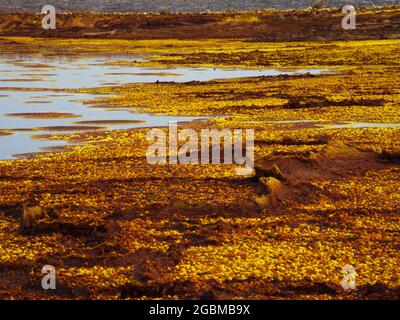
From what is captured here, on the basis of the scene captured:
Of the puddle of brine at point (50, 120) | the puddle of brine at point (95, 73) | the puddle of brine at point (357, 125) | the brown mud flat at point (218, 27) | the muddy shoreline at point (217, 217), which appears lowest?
the muddy shoreline at point (217, 217)

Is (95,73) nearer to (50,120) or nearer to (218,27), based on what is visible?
(50,120)

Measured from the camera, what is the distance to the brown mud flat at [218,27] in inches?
2397

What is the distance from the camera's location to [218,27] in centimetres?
7294

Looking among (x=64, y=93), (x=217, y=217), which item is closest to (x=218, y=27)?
(x=64, y=93)

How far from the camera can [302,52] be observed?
46.6 metres

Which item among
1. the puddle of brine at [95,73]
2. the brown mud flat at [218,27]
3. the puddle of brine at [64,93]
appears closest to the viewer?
the puddle of brine at [64,93]

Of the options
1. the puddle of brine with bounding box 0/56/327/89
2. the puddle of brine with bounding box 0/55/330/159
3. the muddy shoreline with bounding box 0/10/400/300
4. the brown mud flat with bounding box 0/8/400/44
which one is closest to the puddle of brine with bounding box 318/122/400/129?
the muddy shoreline with bounding box 0/10/400/300

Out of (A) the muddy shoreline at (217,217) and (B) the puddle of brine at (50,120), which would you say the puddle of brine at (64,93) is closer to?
(B) the puddle of brine at (50,120)

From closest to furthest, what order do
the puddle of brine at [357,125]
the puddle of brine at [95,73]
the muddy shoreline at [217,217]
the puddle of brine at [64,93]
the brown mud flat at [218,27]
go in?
the muddy shoreline at [217,217]
the puddle of brine at [357,125]
the puddle of brine at [64,93]
the puddle of brine at [95,73]
the brown mud flat at [218,27]

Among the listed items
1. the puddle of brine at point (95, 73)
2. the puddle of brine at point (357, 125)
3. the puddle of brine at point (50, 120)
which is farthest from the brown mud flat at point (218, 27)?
the puddle of brine at point (357, 125)

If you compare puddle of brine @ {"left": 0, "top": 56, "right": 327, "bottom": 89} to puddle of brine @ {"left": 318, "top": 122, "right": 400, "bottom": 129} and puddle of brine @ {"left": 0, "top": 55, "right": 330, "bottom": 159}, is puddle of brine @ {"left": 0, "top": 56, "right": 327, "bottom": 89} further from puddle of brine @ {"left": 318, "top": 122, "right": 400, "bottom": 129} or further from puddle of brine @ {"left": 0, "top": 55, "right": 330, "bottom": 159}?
puddle of brine @ {"left": 318, "top": 122, "right": 400, "bottom": 129}

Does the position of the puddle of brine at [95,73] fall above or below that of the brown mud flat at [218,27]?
below
